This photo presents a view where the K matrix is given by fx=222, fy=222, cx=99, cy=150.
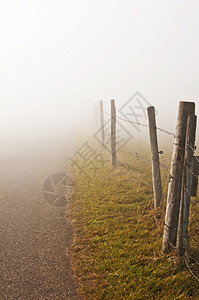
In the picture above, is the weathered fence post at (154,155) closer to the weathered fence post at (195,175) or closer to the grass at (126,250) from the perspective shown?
the grass at (126,250)

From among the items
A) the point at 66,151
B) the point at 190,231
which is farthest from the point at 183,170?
the point at 66,151

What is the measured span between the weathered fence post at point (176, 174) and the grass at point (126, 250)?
17.1 inches

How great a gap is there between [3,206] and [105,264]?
14.9ft

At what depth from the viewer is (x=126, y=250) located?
14.7 feet

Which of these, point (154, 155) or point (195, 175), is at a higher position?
point (154, 155)

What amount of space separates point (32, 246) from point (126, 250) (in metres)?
2.13

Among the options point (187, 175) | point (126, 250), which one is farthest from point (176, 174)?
point (126, 250)

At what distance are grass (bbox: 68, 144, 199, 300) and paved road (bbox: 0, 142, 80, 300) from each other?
0.28 meters

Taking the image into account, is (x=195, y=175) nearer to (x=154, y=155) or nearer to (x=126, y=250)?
(x=154, y=155)

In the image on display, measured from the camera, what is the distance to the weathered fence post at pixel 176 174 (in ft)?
12.6

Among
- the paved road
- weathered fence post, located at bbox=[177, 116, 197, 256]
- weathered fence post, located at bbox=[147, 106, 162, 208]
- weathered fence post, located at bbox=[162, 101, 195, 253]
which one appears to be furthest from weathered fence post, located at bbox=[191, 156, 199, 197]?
the paved road

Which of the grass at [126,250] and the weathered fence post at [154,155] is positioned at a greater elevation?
the weathered fence post at [154,155]

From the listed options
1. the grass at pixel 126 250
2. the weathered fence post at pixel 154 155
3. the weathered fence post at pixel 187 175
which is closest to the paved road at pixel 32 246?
the grass at pixel 126 250

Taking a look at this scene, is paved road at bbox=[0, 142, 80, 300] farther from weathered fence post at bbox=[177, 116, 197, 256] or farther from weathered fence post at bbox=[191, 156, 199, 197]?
weathered fence post at bbox=[191, 156, 199, 197]
